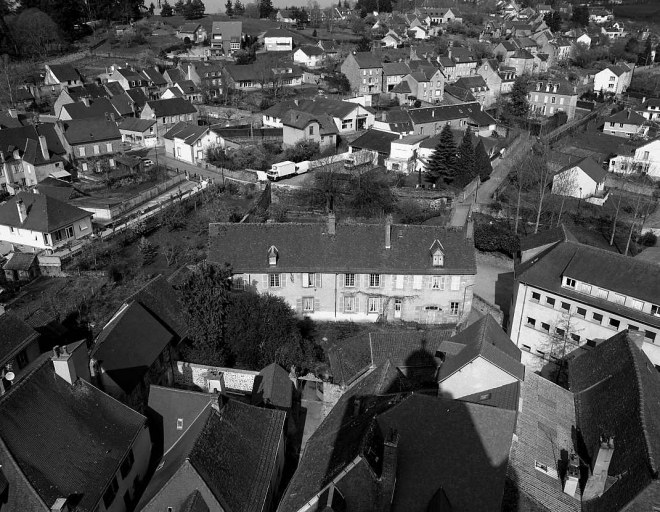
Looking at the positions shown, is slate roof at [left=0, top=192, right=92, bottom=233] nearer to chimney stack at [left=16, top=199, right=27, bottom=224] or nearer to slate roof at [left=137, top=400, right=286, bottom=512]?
chimney stack at [left=16, top=199, right=27, bottom=224]

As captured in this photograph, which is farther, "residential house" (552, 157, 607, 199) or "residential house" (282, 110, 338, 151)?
"residential house" (282, 110, 338, 151)

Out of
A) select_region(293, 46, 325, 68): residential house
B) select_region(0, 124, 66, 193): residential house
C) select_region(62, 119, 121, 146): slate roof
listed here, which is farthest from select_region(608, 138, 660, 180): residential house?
select_region(0, 124, 66, 193): residential house

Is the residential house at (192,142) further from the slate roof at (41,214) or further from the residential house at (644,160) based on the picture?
the residential house at (644,160)

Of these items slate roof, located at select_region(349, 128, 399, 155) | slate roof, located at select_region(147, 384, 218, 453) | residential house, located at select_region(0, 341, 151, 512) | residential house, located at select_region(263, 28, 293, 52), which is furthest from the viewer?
residential house, located at select_region(263, 28, 293, 52)

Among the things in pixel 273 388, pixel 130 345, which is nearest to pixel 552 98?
pixel 273 388

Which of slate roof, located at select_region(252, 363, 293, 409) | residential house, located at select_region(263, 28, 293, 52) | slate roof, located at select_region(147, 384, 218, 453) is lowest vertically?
slate roof, located at select_region(252, 363, 293, 409)

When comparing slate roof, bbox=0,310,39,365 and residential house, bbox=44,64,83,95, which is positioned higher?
residential house, bbox=44,64,83,95

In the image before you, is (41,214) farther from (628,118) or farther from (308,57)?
(628,118)
